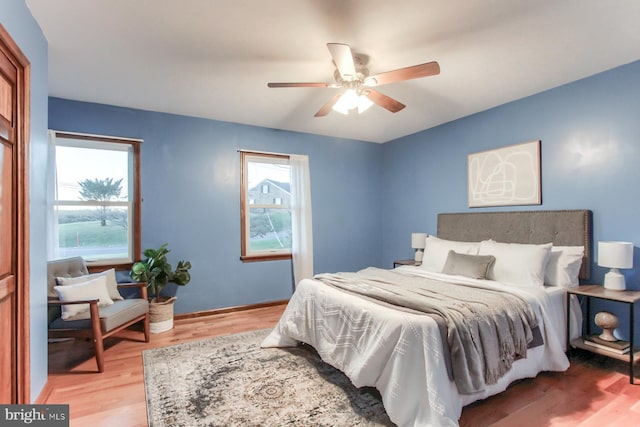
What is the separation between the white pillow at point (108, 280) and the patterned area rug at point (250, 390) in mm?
712

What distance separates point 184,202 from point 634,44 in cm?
458

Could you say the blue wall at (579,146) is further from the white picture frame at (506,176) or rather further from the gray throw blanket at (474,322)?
the gray throw blanket at (474,322)

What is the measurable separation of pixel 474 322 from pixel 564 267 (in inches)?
60.9

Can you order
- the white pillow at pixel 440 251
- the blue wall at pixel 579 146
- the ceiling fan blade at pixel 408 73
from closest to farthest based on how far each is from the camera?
the ceiling fan blade at pixel 408 73, the blue wall at pixel 579 146, the white pillow at pixel 440 251

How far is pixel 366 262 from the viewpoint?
5.36 metres

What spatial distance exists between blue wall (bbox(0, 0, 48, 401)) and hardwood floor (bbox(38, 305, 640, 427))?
31 centimetres

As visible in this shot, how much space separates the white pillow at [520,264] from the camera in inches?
111

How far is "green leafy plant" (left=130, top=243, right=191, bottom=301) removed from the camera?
3389mm

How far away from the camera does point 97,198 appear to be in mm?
3615

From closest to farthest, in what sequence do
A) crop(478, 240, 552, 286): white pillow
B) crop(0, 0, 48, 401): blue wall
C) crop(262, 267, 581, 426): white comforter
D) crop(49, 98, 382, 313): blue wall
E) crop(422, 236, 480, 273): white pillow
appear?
crop(262, 267, 581, 426): white comforter < crop(0, 0, 48, 401): blue wall < crop(478, 240, 552, 286): white pillow < crop(422, 236, 480, 273): white pillow < crop(49, 98, 382, 313): blue wall

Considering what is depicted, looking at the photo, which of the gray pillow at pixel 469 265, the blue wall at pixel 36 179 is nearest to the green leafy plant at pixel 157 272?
the blue wall at pixel 36 179

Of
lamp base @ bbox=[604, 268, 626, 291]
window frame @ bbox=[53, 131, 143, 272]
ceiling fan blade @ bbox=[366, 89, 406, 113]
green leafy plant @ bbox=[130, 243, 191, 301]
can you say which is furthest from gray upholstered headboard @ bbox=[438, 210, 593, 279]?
window frame @ bbox=[53, 131, 143, 272]

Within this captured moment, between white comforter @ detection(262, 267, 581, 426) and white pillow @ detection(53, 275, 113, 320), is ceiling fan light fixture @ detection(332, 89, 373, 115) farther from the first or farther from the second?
white pillow @ detection(53, 275, 113, 320)

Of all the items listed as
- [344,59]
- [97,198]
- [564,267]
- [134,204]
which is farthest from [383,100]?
[97,198]
